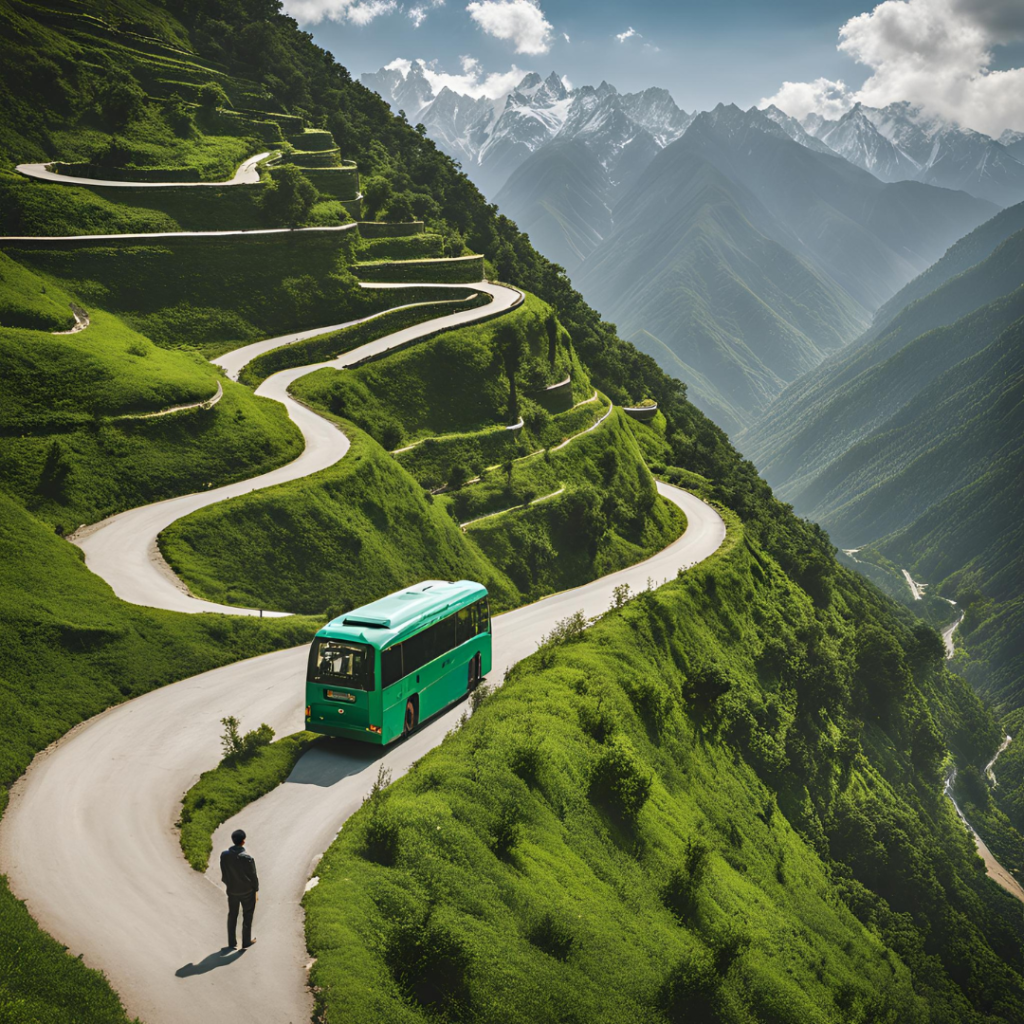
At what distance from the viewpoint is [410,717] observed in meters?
28.7

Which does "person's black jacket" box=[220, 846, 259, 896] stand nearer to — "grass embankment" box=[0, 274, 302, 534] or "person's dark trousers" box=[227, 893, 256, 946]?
"person's dark trousers" box=[227, 893, 256, 946]

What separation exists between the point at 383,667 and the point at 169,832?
25.7ft

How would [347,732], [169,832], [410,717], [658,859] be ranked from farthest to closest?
1. [658,859]
2. [410,717]
3. [347,732]
4. [169,832]

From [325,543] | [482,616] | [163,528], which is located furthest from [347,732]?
[163,528]

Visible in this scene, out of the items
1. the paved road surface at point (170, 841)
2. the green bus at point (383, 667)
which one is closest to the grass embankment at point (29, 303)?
the paved road surface at point (170, 841)

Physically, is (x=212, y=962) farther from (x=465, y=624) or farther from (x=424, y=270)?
(x=424, y=270)

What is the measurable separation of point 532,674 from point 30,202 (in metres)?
63.3

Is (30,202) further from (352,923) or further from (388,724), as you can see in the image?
(352,923)

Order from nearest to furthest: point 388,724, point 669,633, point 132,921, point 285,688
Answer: point 132,921, point 388,724, point 285,688, point 669,633

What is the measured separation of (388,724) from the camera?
26.9 m

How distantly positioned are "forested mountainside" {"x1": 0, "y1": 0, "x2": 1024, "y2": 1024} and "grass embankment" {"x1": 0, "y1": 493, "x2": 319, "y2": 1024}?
14 centimetres

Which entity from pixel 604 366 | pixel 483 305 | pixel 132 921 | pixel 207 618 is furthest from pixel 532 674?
pixel 604 366

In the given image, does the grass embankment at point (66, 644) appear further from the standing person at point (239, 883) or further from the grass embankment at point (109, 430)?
the grass embankment at point (109, 430)

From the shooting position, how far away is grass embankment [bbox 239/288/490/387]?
67938mm
